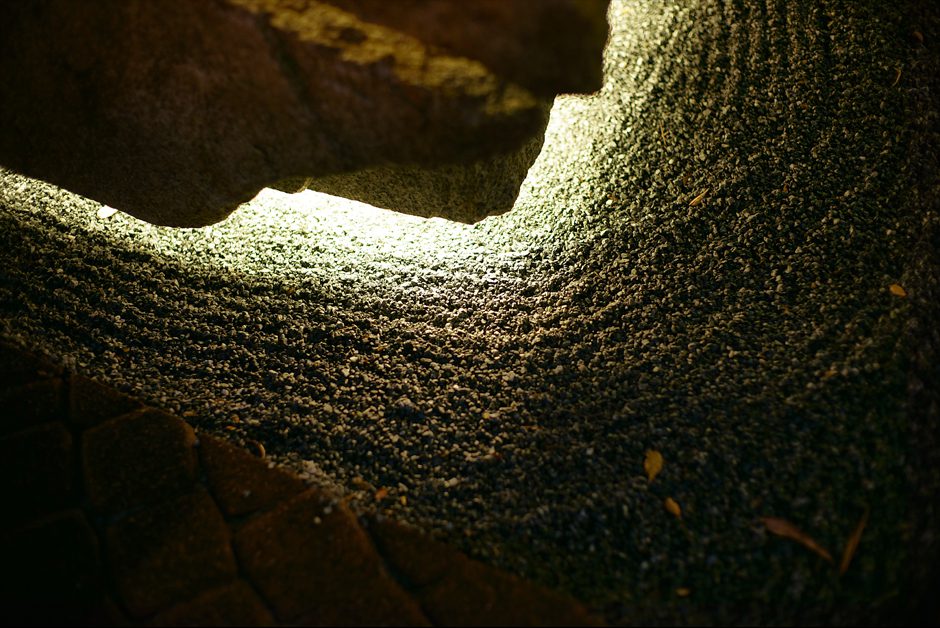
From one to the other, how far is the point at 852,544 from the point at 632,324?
0.76 m

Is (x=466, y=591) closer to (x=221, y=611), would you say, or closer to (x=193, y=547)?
(x=221, y=611)

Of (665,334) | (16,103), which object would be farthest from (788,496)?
(16,103)

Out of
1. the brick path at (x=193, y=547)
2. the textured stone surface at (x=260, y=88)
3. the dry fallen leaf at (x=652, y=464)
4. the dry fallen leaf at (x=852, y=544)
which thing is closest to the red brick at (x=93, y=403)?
the brick path at (x=193, y=547)

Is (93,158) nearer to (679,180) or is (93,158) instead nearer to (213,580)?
(213,580)

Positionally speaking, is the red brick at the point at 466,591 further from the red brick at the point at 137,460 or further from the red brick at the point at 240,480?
the red brick at the point at 137,460

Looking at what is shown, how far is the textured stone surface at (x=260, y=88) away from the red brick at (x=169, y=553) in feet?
2.83

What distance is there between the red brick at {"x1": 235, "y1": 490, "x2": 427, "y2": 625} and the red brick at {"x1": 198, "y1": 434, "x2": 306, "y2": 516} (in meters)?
0.04

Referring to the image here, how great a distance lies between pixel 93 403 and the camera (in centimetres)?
150

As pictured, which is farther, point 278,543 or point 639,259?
point 639,259

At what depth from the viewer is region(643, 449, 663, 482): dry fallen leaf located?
1347mm

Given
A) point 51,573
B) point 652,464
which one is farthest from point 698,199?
point 51,573

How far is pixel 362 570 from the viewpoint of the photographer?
1216 mm

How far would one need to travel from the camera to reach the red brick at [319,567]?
3.79 feet

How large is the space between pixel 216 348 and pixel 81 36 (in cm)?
91
